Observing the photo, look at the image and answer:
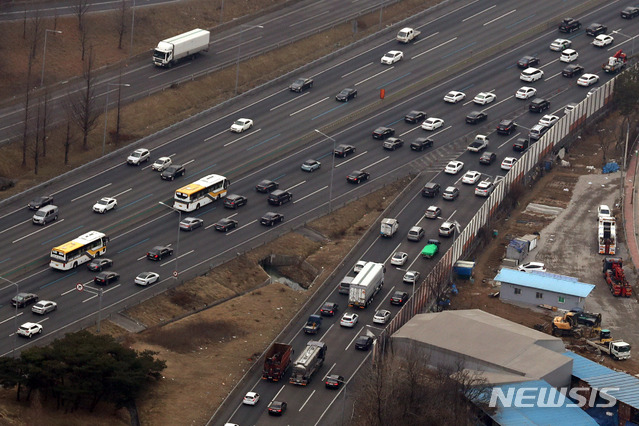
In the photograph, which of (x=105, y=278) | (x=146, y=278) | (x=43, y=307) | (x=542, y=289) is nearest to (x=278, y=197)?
(x=146, y=278)

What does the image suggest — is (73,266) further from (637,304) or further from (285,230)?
(637,304)

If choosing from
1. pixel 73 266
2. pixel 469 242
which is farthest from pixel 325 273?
pixel 73 266

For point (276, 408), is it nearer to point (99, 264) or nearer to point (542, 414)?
point (542, 414)

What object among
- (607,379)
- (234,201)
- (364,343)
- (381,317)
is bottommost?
(234,201)

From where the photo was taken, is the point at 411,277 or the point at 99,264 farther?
the point at 99,264

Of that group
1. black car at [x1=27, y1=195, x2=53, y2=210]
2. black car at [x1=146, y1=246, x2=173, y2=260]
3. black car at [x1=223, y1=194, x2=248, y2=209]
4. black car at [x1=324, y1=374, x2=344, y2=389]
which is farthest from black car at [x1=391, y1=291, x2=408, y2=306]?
black car at [x1=27, y1=195, x2=53, y2=210]

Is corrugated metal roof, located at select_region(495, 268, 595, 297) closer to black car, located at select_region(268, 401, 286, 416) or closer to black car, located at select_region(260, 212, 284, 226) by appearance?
black car, located at select_region(260, 212, 284, 226)

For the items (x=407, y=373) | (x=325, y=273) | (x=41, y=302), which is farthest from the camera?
(x=325, y=273)
